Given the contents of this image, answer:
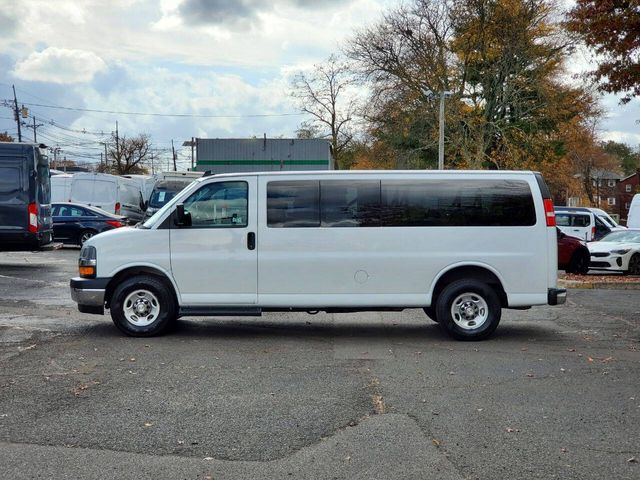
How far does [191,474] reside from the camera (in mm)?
4402

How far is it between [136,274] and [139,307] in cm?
42

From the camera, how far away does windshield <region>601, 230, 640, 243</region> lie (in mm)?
19500

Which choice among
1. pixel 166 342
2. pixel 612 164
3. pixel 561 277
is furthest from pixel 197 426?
pixel 612 164

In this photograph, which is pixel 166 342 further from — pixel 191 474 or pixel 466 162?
pixel 466 162

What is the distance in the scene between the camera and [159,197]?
25234 mm

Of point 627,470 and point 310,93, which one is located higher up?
point 310,93

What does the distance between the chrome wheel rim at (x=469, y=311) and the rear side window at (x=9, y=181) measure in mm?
11616

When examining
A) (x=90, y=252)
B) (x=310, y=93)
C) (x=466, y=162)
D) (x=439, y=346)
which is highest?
(x=310, y=93)

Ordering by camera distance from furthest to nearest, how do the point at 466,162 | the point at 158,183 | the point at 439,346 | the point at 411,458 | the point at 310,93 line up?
the point at 310,93, the point at 466,162, the point at 158,183, the point at 439,346, the point at 411,458

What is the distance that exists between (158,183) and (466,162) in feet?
59.6

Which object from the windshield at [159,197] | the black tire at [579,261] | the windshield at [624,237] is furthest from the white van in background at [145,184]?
the windshield at [624,237]

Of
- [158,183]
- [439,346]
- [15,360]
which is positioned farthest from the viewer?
[158,183]

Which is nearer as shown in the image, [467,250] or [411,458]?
[411,458]

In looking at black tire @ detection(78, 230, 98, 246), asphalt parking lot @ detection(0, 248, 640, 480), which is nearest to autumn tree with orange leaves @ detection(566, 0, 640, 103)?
asphalt parking lot @ detection(0, 248, 640, 480)
